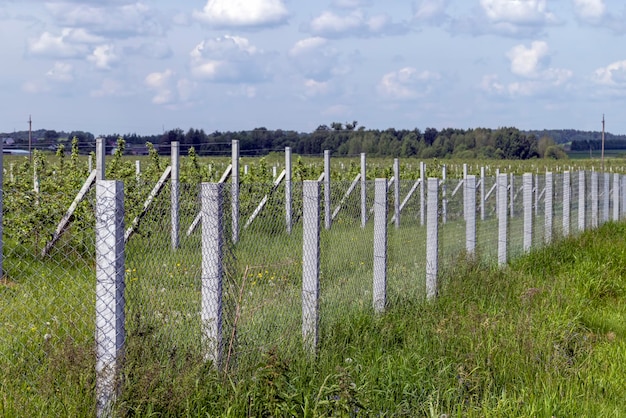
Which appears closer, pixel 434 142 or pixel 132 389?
pixel 132 389

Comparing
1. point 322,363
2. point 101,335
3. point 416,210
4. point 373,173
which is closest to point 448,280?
point 416,210

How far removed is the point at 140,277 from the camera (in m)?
5.34

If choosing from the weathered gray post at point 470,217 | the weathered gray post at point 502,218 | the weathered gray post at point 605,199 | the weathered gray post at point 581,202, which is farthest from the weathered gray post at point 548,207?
the weathered gray post at point 605,199

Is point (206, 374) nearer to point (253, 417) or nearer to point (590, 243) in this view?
point (253, 417)

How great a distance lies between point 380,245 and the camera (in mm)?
8055

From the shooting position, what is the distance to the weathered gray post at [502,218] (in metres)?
12.0

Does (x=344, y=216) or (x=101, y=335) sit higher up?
(x=344, y=216)

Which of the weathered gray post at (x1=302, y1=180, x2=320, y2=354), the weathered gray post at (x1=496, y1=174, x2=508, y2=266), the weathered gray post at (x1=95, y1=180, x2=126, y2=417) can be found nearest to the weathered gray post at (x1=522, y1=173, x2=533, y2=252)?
the weathered gray post at (x1=496, y1=174, x2=508, y2=266)

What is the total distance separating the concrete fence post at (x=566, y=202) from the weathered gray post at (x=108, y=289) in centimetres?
1159

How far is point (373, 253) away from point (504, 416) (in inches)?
119

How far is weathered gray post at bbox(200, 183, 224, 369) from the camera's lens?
17.9 ft

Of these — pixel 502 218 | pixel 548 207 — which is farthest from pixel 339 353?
pixel 548 207

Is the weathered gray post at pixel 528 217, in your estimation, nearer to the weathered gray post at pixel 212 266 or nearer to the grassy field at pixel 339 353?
the grassy field at pixel 339 353

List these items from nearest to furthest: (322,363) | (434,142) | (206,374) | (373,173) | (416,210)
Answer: (206,374) < (322,363) < (416,210) < (373,173) < (434,142)
